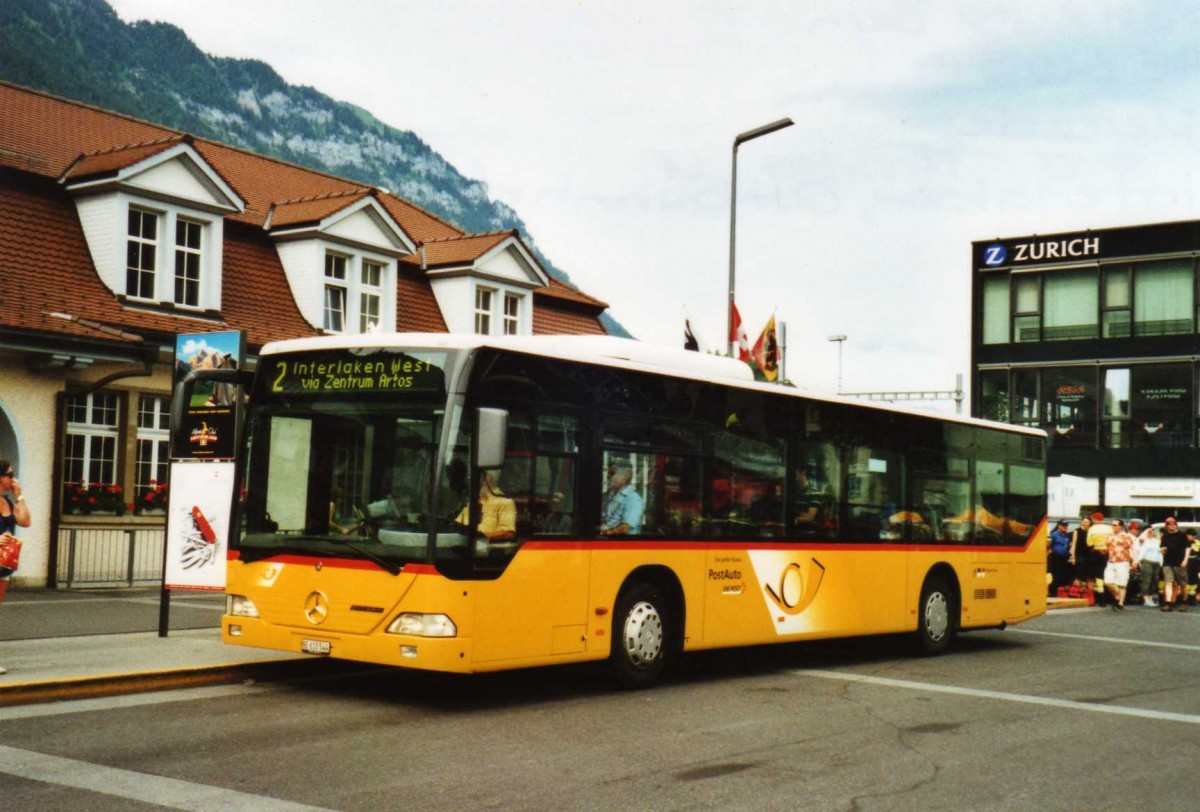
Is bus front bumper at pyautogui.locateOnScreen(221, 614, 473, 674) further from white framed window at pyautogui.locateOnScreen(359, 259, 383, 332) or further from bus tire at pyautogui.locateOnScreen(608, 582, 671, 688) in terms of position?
white framed window at pyautogui.locateOnScreen(359, 259, 383, 332)

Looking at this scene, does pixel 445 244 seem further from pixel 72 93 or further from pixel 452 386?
pixel 72 93

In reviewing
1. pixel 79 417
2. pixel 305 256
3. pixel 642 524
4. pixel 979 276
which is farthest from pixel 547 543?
pixel 979 276

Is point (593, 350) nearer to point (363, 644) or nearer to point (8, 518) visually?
point (363, 644)

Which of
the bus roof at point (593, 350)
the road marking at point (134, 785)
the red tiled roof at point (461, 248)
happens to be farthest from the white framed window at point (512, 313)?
the road marking at point (134, 785)

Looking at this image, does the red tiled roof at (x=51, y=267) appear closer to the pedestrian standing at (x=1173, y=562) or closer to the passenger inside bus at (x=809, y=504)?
the passenger inside bus at (x=809, y=504)

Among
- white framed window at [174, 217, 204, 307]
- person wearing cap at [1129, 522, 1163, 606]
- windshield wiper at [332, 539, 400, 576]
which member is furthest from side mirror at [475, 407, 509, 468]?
person wearing cap at [1129, 522, 1163, 606]

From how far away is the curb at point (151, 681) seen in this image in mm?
9602

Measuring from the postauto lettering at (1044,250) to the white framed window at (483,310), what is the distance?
87.5ft

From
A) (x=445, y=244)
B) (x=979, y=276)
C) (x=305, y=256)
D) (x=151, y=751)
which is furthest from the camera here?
(x=979, y=276)

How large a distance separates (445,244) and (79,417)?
11168 millimetres

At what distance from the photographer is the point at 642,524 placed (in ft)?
37.6

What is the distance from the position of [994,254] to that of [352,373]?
43464 millimetres

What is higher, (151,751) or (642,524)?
(642,524)

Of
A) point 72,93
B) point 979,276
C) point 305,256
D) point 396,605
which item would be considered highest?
point 72,93
